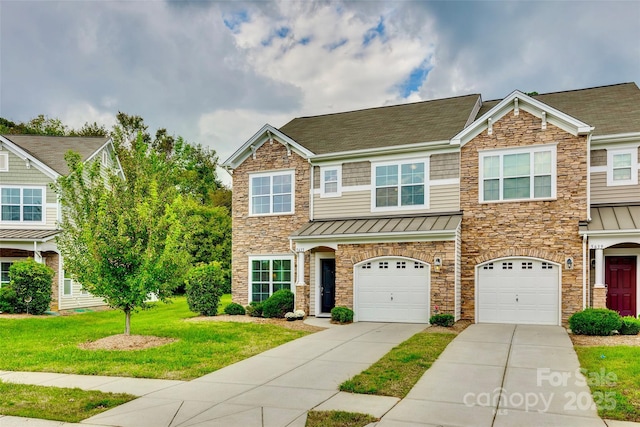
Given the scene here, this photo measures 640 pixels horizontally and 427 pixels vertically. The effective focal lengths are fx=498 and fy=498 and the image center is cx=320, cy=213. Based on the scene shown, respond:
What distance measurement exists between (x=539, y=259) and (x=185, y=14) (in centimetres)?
1441

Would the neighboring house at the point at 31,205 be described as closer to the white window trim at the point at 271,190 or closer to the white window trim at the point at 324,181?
the white window trim at the point at 271,190

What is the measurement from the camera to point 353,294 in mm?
17125

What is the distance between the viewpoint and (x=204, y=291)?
19234 mm

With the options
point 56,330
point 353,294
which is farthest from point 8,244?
point 353,294

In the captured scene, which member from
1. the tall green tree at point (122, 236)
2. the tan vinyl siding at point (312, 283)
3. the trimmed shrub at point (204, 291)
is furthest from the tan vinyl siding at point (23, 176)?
the tan vinyl siding at point (312, 283)

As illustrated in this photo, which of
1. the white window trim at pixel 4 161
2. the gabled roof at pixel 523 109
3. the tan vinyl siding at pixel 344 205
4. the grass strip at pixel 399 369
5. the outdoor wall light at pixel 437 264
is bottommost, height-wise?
the grass strip at pixel 399 369

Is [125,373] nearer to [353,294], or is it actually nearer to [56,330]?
[56,330]

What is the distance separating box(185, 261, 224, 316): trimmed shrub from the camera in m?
19.1

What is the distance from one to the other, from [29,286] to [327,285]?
39.9 ft

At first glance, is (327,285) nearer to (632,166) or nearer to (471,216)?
(471,216)

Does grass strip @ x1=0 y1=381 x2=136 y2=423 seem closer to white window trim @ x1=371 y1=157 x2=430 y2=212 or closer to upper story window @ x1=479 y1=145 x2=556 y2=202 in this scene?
white window trim @ x1=371 y1=157 x2=430 y2=212

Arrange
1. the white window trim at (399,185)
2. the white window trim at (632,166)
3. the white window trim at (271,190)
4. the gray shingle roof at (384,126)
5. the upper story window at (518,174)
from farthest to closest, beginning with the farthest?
the white window trim at (271,190) < the gray shingle roof at (384,126) < the white window trim at (399,185) < the upper story window at (518,174) < the white window trim at (632,166)

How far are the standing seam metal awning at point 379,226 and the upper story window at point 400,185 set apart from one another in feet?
2.02

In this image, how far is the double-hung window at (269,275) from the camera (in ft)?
64.1
